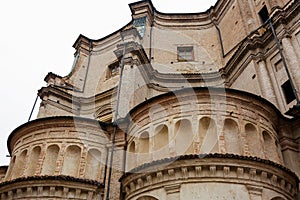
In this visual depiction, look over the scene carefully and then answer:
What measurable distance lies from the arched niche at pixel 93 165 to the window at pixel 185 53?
1179cm

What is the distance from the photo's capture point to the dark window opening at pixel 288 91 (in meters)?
15.6

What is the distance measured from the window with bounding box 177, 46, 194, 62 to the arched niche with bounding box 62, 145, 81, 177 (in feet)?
40.1

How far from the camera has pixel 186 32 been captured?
26453mm

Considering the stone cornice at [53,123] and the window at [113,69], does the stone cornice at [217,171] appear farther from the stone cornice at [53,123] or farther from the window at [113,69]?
the window at [113,69]

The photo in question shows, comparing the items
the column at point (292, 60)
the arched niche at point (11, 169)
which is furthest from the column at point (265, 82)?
the arched niche at point (11, 169)

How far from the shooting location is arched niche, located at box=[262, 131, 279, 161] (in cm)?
1202

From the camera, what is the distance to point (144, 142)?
13039 millimetres

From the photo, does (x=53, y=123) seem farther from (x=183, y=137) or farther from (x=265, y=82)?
(x=265, y=82)

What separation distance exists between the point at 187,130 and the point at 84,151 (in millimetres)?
4880

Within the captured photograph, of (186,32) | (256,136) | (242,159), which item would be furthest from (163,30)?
(242,159)

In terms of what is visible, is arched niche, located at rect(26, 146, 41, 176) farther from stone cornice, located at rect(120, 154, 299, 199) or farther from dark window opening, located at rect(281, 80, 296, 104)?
dark window opening, located at rect(281, 80, 296, 104)

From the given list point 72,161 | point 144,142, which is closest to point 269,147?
point 144,142

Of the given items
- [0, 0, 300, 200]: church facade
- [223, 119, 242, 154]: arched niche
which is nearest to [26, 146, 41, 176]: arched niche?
[0, 0, 300, 200]: church facade

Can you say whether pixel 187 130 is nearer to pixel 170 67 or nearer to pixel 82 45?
pixel 170 67
